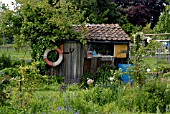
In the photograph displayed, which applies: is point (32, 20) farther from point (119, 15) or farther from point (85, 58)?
point (119, 15)

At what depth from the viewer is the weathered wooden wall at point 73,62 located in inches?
558

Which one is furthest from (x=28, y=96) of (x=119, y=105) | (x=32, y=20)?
(x=32, y=20)

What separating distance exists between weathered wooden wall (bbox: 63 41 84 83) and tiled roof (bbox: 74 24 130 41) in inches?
27.3

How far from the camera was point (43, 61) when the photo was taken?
13836 millimetres

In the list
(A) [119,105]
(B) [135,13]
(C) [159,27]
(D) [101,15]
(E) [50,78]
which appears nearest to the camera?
(A) [119,105]

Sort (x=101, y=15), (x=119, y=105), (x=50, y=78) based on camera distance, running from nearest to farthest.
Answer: (x=119, y=105) < (x=50, y=78) < (x=101, y=15)

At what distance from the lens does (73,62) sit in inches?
561

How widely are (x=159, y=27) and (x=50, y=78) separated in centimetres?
1805

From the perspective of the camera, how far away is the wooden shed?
14195 millimetres

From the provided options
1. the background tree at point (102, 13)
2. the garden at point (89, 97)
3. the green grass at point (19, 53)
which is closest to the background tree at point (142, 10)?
the background tree at point (102, 13)

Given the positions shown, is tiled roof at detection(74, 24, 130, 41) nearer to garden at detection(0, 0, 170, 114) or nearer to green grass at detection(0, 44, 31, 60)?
garden at detection(0, 0, 170, 114)

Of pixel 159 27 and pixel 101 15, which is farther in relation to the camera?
pixel 101 15

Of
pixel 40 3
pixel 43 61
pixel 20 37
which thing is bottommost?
pixel 43 61

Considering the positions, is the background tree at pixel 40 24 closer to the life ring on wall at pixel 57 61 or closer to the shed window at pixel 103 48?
the life ring on wall at pixel 57 61
